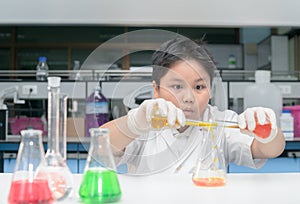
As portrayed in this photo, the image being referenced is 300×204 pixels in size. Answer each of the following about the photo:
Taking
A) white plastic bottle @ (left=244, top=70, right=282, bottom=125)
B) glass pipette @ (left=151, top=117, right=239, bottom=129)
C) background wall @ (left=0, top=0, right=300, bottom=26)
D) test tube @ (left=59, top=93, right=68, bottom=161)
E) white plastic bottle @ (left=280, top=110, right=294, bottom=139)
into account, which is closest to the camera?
test tube @ (left=59, top=93, right=68, bottom=161)

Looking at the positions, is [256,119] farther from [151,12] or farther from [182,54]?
[151,12]

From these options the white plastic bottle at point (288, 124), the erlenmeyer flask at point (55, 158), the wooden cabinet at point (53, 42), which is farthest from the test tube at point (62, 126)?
the wooden cabinet at point (53, 42)

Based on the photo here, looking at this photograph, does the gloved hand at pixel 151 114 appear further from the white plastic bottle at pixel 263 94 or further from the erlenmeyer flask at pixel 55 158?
the white plastic bottle at pixel 263 94

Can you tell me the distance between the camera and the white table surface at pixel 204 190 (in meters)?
0.58

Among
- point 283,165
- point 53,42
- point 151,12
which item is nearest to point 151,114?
point 283,165

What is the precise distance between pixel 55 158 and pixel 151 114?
226 mm

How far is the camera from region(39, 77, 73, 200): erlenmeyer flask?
1.90 ft

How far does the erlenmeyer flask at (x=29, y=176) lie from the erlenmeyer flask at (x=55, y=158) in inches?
0.8

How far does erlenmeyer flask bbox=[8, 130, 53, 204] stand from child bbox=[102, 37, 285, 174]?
0.22 meters

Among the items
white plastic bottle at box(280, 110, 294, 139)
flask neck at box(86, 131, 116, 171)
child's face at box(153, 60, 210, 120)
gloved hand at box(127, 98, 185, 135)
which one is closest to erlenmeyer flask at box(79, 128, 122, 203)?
flask neck at box(86, 131, 116, 171)

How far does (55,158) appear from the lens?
615 millimetres

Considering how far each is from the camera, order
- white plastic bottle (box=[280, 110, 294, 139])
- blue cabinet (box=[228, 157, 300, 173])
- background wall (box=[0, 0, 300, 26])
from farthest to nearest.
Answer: background wall (box=[0, 0, 300, 26]) < white plastic bottle (box=[280, 110, 294, 139]) < blue cabinet (box=[228, 157, 300, 173])

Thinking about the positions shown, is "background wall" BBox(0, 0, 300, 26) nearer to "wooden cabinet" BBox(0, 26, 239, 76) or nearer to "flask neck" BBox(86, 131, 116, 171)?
"flask neck" BBox(86, 131, 116, 171)

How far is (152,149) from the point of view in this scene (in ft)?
2.87
